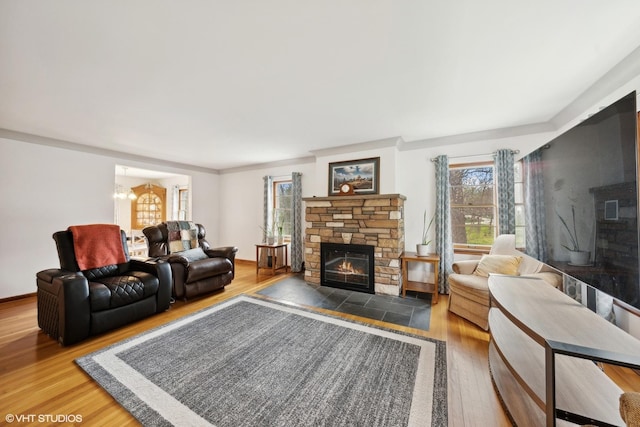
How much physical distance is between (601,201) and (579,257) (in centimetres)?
40

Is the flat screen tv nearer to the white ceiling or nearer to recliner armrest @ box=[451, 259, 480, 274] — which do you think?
the white ceiling

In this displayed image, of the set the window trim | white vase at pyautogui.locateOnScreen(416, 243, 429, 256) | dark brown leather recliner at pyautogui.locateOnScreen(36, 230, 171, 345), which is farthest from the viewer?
the window trim

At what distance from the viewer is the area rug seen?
4.71 ft

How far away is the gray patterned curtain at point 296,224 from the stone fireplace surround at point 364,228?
0.65 meters

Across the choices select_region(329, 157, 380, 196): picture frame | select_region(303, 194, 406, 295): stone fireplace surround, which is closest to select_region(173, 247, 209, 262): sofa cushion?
select_region(303, 194, 406, 295): stone fireplace surround

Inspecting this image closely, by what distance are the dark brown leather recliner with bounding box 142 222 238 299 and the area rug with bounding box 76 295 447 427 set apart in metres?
0.71

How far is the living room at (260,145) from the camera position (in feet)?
6.38

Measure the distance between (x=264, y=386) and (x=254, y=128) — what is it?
10.0 feet

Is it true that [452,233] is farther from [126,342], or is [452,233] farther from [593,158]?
[126,342]

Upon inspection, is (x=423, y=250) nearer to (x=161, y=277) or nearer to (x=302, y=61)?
(x=302, y=61)

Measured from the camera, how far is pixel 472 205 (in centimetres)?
362

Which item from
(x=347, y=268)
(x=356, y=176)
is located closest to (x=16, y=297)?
(x=347, y=268)

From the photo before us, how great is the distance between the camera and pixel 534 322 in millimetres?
1257

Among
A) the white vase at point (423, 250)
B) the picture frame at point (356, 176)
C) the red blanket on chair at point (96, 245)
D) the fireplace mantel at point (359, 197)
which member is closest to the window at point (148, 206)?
the red blanket on chair at point (96, 245)
